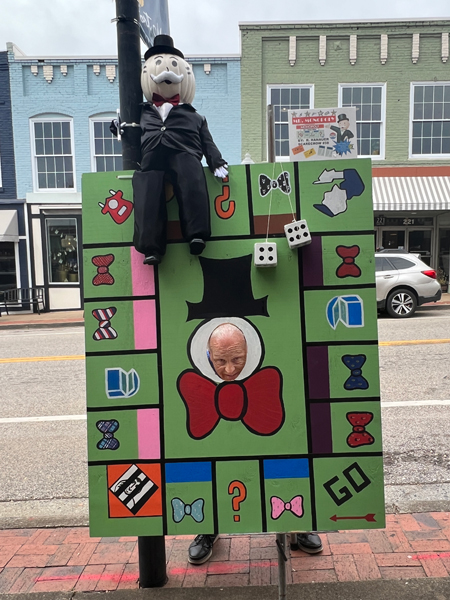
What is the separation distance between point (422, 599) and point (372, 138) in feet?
46.0

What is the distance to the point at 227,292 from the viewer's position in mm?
1946

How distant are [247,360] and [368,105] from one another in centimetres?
1420

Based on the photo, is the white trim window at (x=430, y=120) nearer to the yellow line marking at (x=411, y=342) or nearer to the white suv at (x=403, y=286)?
the white suv at (x=403, y=286)

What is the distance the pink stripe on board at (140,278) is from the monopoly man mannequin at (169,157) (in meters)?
0.06

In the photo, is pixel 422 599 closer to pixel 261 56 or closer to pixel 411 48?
pixel 261 56

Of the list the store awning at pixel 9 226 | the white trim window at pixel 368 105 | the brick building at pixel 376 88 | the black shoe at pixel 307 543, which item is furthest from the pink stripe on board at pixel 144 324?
the store awning at pixel 9 226

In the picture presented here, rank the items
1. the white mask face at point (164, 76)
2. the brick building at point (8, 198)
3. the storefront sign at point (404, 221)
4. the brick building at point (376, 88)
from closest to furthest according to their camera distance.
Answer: the white mask face at point (164, 76), the brick building at point (376, 88), the brick building at point (8, 198), the storefront sign at point (404, 221)

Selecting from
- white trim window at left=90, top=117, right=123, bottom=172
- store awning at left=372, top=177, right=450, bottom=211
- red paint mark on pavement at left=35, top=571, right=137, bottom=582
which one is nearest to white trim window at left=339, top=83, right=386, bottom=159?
store awning at left=372, top=177, right=450, bottom=211

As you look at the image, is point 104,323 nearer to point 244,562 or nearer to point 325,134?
point 325,134

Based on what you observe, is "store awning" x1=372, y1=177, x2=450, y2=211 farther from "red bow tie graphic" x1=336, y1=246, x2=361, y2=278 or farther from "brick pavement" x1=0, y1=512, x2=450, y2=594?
"red bow tie graphic" x1=336, y1=246, x2=361, y2=278

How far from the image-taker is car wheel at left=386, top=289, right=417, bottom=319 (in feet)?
35.2

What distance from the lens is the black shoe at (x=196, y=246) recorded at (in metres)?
1.86

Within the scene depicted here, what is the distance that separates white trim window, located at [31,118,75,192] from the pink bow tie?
13768 millimetres

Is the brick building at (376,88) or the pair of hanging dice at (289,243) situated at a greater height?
the brick building at (376,88)
